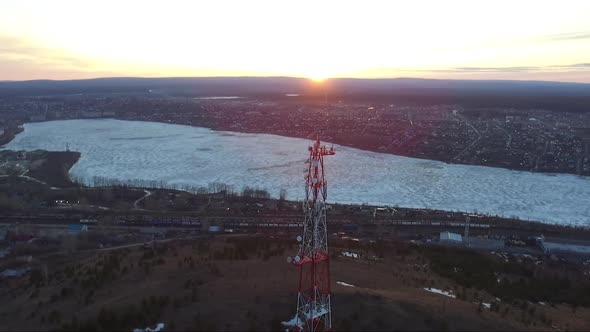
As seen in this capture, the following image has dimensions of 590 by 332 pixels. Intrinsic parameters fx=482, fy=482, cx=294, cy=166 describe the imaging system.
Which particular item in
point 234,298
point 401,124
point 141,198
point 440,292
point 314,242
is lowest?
point 141,198

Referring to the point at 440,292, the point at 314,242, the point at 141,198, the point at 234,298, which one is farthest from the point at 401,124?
the point at 314,242

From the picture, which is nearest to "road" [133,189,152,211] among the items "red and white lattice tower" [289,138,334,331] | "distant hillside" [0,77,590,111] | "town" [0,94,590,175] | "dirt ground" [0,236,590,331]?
"dirt ground" [0,236,590,331]

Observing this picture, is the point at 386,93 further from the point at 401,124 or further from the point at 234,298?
the point at 234,298

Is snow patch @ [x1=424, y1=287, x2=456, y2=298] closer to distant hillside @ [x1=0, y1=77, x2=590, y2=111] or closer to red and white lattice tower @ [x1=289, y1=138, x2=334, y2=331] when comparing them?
red and white lattice tower @ [x1=289, y1=138, x2=334, y2=331]

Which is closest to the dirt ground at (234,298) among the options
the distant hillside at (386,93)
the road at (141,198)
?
the road at (141,198)

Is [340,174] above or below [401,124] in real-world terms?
below

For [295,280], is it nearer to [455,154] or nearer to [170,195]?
[170,195]

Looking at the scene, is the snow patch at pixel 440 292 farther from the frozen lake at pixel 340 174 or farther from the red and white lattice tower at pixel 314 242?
the frozen lake at pixel 340 174
